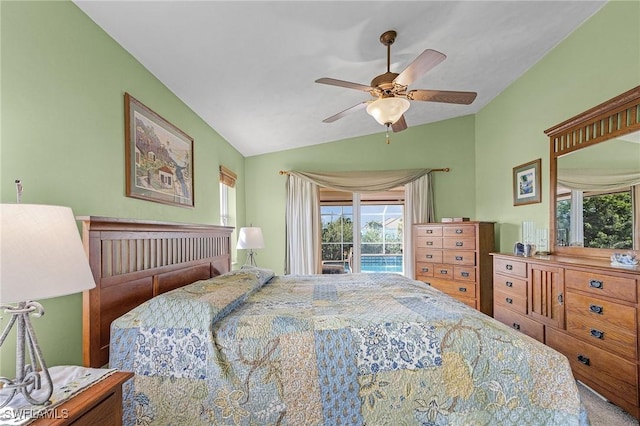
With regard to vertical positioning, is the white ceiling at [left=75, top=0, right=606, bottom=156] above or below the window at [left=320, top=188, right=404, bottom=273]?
above

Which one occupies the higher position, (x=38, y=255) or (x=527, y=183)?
(x=527, y=183)

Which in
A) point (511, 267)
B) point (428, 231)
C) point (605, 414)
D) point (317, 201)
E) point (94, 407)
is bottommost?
point (605, 414)

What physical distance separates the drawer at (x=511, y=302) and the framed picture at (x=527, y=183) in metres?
1.08

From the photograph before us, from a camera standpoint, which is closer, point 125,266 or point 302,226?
point 125,266

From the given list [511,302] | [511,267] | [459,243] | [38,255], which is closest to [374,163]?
[459,243]

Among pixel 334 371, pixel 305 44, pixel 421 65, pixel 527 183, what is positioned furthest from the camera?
pixel 527 183

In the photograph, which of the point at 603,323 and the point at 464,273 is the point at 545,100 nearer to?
the point at 464,273

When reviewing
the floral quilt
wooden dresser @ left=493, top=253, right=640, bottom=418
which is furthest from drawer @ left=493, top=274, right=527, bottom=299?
the floral quilt

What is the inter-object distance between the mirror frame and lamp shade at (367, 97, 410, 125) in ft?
5.20

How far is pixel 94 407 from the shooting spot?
3.26ft

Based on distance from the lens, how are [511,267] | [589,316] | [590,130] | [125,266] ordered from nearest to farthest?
[125,266]
[589,316]
[590,130]
[511,267]

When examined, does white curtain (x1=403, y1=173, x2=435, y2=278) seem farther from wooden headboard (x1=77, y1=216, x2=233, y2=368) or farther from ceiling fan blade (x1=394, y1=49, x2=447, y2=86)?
wooden headboard (x1=77, y1=216, x2=233, y2=368)

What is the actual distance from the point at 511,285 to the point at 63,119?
3732 millimetres

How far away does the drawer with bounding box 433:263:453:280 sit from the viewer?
4051 mm
